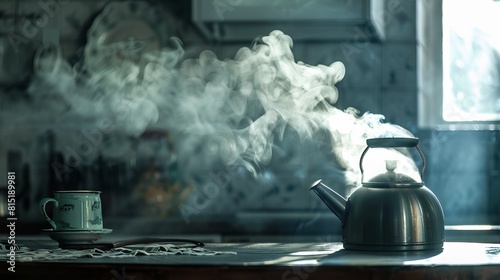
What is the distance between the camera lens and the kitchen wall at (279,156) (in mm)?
3420

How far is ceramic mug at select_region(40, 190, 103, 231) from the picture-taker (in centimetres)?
164

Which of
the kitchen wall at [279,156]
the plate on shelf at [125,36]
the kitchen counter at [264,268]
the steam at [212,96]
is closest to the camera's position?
the kitchen counter at [264,268]

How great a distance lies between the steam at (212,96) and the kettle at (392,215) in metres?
1.80

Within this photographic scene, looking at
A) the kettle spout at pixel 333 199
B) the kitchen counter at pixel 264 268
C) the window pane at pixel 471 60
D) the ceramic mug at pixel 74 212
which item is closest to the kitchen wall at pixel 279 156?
the window pane at pixel 471 60

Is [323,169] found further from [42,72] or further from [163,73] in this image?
[42,72]

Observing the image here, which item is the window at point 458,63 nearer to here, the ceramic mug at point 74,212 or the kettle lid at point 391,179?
the kettle lid at point 391,179

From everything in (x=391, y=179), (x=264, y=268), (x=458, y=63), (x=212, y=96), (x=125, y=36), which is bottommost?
(x=264, y=268)

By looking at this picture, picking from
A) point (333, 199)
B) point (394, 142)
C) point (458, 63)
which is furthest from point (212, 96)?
point (394, 142)

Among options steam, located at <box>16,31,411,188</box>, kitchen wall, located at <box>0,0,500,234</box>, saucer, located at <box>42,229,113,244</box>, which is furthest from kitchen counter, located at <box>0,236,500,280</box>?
steam, located at <box>16,31,411,188</box>

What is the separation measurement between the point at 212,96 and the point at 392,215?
206 cm

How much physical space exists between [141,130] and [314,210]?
84cm

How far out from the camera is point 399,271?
4.08 feet

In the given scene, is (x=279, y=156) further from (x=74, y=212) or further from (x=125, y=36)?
(x=74, y=212)

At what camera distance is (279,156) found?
3525 mm
